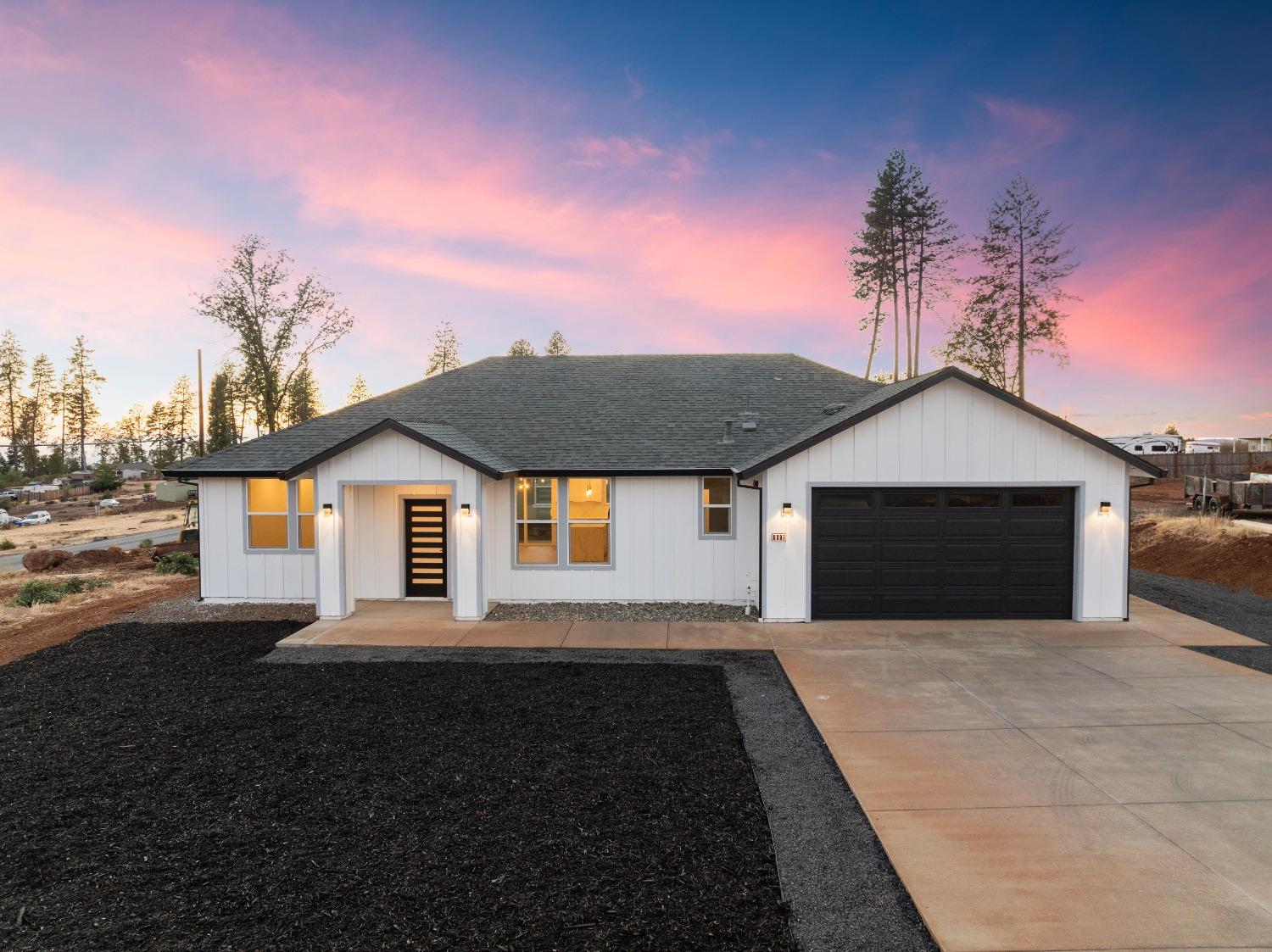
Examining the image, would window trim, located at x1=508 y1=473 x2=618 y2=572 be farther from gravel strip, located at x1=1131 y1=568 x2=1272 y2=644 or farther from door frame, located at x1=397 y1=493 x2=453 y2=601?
gravel strip, located at x1=1131 y1=568 x2=1272 y2=644

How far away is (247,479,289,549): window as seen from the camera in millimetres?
12461

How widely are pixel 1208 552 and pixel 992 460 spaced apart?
1019 cm

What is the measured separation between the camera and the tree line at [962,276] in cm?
2684

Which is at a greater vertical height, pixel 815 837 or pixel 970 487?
pixel 970 487

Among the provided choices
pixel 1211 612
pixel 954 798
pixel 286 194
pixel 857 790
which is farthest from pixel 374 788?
pixel 286 194

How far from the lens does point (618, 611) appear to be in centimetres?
1182

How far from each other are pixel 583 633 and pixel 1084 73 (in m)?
19.6

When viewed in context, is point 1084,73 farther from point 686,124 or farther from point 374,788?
point 374,788

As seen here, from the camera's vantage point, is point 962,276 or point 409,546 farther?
point 962,276

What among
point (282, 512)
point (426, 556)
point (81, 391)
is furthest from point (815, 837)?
point (81, 391)

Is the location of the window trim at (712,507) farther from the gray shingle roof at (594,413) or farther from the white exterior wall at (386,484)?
the white exterior wall at (386,484)

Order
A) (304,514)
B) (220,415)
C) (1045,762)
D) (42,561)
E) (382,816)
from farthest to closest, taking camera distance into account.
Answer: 1. (220,415)
2. (42,561)
3. (304,514)
4. (1045,762)
5. (382,816)

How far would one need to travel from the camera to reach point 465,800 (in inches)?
192

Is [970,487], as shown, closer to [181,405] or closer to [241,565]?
[241,565]
